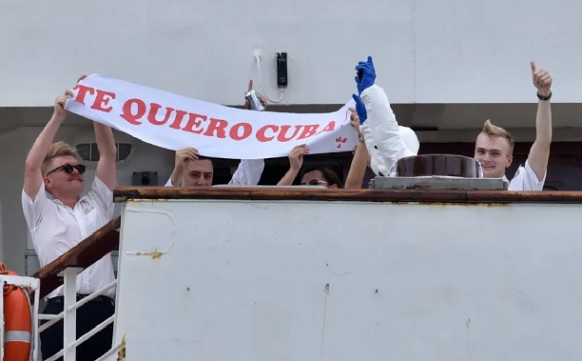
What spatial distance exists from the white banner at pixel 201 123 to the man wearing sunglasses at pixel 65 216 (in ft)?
0.44

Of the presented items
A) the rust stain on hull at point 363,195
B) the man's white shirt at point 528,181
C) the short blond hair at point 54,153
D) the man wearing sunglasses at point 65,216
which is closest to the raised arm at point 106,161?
the man wearing sunglasses at point 65,216

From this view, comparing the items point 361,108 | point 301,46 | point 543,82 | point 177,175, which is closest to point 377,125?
point 361,108

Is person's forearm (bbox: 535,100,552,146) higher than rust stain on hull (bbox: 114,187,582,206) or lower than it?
higher

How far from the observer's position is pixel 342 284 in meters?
4.23

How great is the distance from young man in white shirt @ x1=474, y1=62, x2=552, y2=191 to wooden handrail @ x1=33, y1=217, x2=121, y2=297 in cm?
152

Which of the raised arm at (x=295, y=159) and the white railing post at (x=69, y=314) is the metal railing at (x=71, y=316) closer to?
the white railing post at (x=69, y=314)

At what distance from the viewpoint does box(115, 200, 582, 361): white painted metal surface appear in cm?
423

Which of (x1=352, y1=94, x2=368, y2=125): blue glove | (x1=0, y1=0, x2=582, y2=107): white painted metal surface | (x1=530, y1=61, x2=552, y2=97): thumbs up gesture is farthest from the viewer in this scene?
(x1=0, y1=0, x2=582, y2=107): white painted metal surface

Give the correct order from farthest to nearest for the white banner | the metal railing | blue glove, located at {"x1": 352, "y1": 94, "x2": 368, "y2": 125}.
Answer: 1. the white banner
2. blue glove, located at {"x1": 352, "y1": 94, "x2": 368, "y2": 125}
3. the metal railing

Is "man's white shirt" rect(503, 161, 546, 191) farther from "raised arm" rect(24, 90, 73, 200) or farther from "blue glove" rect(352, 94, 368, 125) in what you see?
"raised arm" rect(24, 90, 73, 200)

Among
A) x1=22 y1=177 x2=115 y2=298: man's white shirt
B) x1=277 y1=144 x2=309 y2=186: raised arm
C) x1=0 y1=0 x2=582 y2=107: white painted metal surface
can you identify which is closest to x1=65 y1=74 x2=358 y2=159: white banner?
x1=277 y1=144 x2=309 y2=186: raised arm

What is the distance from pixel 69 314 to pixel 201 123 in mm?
1286

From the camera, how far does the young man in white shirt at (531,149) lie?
4809 mm

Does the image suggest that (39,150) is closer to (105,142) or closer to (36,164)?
(36,164)
